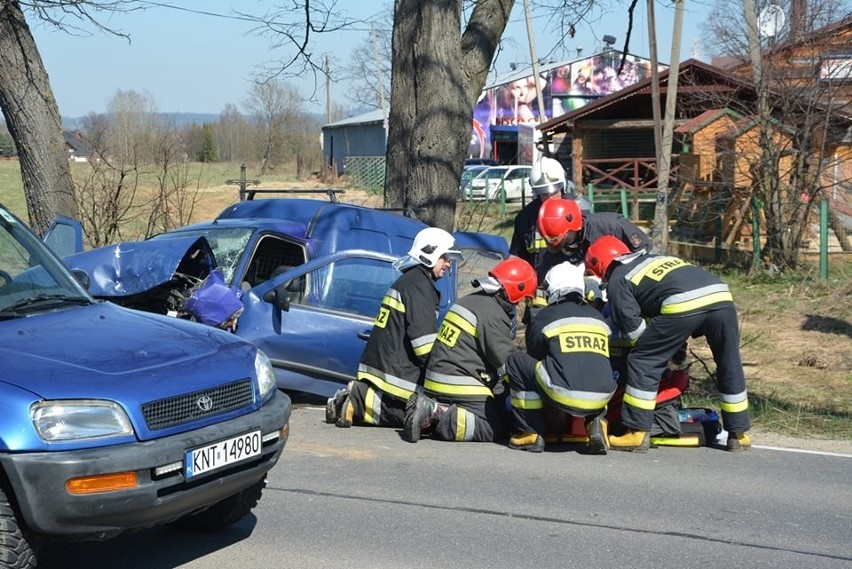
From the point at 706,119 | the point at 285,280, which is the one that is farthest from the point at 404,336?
the point at 706,119

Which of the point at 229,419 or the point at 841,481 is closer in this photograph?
the point at 229,419

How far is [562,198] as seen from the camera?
29.2 ft

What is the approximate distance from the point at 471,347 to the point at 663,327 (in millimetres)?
1368

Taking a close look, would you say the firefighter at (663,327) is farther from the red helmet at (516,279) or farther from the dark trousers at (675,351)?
the red helmet at (516,279)

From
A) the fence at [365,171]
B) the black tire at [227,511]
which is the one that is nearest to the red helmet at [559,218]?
the black tire at [227,511]

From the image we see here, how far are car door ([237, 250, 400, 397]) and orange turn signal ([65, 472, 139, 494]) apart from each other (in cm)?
422

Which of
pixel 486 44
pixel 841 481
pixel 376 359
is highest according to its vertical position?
pixel 486 44

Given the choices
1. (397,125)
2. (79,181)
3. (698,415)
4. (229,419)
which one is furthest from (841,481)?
(79,181)

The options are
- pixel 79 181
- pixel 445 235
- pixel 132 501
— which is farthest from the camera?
pixel 79 181

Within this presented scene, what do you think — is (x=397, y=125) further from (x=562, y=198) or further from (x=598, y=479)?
(x=598, y=479)

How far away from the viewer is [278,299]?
8.48 metres

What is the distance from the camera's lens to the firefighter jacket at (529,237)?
358 inches

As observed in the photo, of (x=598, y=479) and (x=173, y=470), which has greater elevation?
(x=173, y=470)

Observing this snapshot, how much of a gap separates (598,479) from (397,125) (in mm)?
6888
